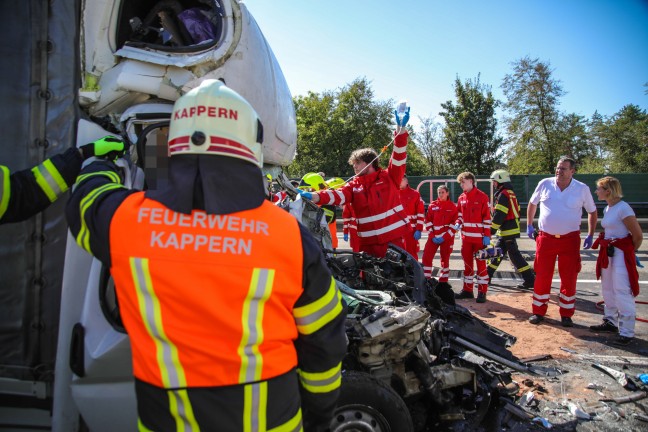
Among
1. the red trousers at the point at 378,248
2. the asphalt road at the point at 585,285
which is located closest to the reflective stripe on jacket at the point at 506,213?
the asphalt road at the point at 585,285

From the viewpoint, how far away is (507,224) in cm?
689

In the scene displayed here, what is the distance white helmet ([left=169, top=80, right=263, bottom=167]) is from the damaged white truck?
0.59m

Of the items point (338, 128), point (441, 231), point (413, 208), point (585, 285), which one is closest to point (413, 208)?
point (413, 208)

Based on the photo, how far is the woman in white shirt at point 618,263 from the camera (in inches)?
176

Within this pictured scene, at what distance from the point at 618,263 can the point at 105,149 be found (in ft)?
17.2

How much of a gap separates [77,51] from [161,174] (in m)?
0.91

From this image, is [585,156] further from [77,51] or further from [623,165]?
[77,51]

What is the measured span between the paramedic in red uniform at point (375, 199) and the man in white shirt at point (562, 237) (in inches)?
72.8

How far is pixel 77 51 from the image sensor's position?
2115mm

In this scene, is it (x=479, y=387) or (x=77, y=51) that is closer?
(x=77, y=51)

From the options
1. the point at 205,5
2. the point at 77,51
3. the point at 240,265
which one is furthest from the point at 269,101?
the point at 240,265

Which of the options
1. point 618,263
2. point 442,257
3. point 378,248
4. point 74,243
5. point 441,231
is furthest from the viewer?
point 441,231

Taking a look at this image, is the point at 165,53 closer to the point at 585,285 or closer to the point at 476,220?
the point at 476,220

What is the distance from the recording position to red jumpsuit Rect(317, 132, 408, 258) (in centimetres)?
484
